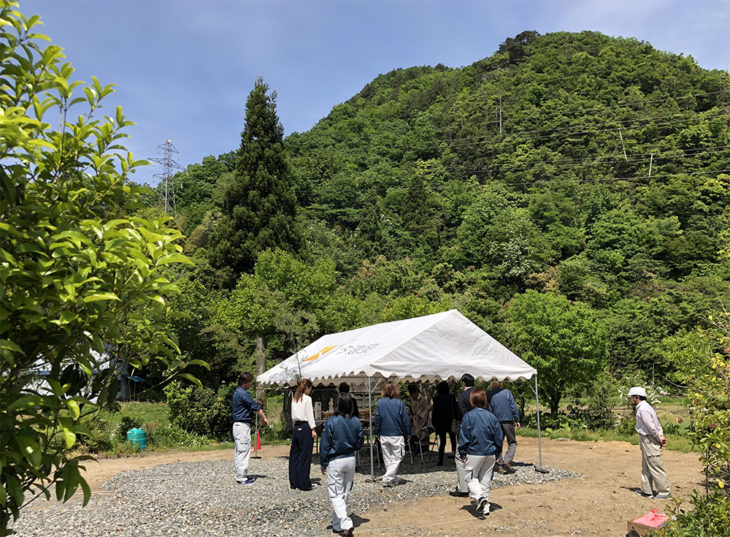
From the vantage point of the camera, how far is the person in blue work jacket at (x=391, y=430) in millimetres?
8844

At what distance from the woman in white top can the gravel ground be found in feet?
0.71

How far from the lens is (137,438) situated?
51.2 feet

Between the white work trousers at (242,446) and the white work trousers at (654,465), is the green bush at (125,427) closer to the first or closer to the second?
the white work trousers at (242,446)

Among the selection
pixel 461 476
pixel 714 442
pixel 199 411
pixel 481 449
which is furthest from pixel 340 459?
pixel 199 411

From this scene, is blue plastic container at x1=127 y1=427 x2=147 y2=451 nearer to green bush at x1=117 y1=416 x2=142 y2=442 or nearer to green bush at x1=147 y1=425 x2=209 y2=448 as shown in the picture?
green bush at x1=147 y1=425 x2=209 y2=448

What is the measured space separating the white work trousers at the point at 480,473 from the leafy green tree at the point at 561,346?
12.0 meters

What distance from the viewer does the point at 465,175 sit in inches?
2874

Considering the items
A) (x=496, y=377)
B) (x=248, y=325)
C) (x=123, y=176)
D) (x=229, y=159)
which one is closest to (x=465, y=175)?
(x=229, y=159)

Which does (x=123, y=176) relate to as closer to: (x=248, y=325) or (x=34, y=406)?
(x=34, y=406)

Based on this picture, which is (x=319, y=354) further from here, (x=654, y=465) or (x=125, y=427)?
(x=125, y=427)

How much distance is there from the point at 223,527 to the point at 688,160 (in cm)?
6590

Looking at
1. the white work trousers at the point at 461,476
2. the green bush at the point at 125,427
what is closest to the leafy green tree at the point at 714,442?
the white work trousers at the point at 461,476

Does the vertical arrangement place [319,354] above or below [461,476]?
above

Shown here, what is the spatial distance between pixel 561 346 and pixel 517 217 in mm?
34547
